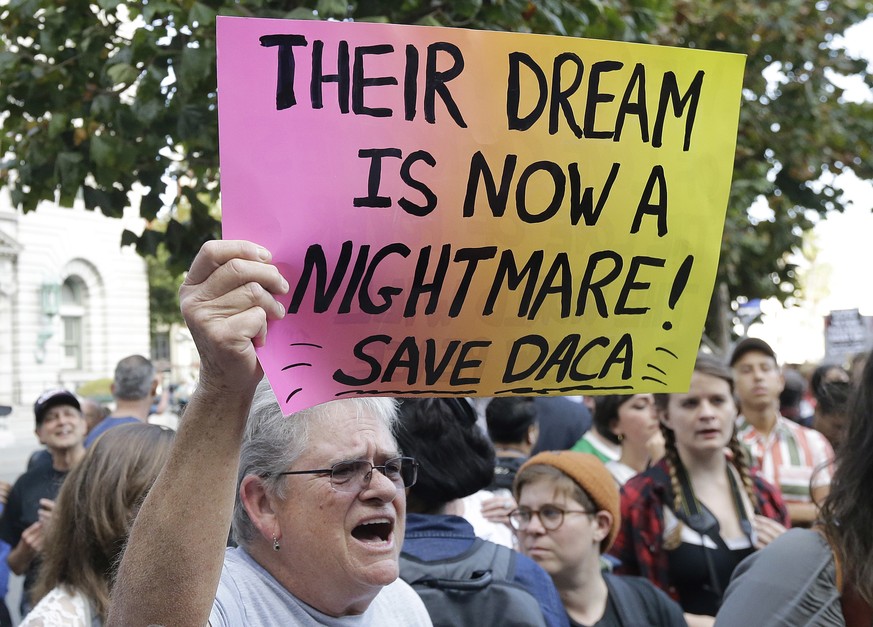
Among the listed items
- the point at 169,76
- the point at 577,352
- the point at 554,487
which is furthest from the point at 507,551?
the point at 169,76

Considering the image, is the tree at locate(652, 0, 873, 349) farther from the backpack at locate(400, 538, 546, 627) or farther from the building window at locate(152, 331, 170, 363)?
the building window at locate(152, 331, 170, 363)

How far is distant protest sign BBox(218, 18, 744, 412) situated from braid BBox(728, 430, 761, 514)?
1948 mm

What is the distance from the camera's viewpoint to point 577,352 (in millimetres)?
1733

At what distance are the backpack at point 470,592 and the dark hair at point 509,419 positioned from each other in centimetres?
191

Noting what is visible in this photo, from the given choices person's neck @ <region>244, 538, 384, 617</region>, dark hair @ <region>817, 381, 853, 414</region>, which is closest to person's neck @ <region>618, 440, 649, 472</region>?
dark hair @ <region>817, 381, 853, 414</region>

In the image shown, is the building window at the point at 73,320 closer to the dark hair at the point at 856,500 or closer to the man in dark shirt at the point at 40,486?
the man in dark shirt at the point at 40,486

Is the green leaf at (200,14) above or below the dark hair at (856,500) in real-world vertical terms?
above

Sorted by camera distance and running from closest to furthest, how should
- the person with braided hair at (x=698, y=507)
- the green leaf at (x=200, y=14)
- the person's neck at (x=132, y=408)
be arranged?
1. the person with braided hair at (x=698, y=507)
2. the green leaf at (x=200, y=14)
3. the person's neck at (x=132, y=408)

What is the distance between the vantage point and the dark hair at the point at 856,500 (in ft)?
5.71

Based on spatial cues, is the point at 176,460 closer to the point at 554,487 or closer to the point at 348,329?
the point at 348,329

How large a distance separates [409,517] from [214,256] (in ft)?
4.75

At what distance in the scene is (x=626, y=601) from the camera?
10.0 ft

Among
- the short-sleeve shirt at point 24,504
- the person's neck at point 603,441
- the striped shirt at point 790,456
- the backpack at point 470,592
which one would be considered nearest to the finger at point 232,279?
the backpack at point 470,592

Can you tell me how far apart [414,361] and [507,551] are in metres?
1.15
